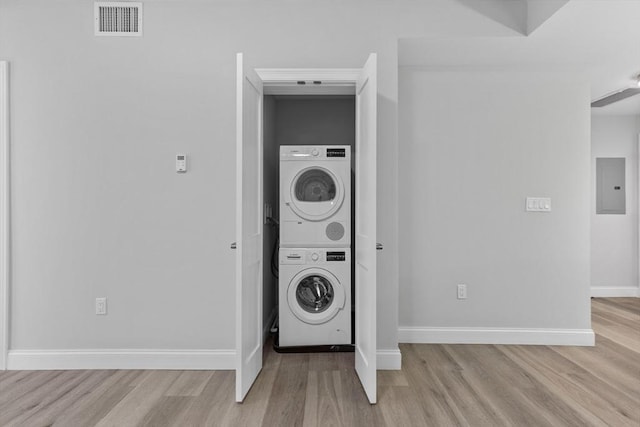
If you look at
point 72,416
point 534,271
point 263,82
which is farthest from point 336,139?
point 72,416

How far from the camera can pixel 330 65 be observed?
110 inches

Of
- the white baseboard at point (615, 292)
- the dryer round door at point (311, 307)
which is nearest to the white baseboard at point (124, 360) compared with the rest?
the dryer round door at point (311, 307)

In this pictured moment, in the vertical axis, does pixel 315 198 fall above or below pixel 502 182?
below

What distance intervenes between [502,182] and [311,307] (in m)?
1.89

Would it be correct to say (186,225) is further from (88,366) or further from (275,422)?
(275,422)

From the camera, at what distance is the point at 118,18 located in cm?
278

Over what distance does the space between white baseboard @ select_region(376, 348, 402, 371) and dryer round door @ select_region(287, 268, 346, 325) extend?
0.57 meters

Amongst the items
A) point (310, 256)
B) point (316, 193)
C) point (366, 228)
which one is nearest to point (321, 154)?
point (316, 193)

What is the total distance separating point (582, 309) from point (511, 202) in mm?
1054

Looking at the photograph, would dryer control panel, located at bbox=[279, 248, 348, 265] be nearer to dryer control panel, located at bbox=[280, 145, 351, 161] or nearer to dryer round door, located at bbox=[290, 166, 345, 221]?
dryer round door, located at bbox=[290, 166, 345, 221]

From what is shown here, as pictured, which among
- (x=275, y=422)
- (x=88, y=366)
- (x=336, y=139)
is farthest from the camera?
(x=336, y=139)

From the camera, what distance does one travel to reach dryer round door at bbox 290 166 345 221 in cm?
321

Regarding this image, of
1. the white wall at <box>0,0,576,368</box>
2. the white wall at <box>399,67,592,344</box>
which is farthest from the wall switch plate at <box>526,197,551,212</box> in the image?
the white wall at <box>0,0,576,368</box>

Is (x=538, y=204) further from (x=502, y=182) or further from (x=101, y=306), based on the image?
(x=101, y=306)
